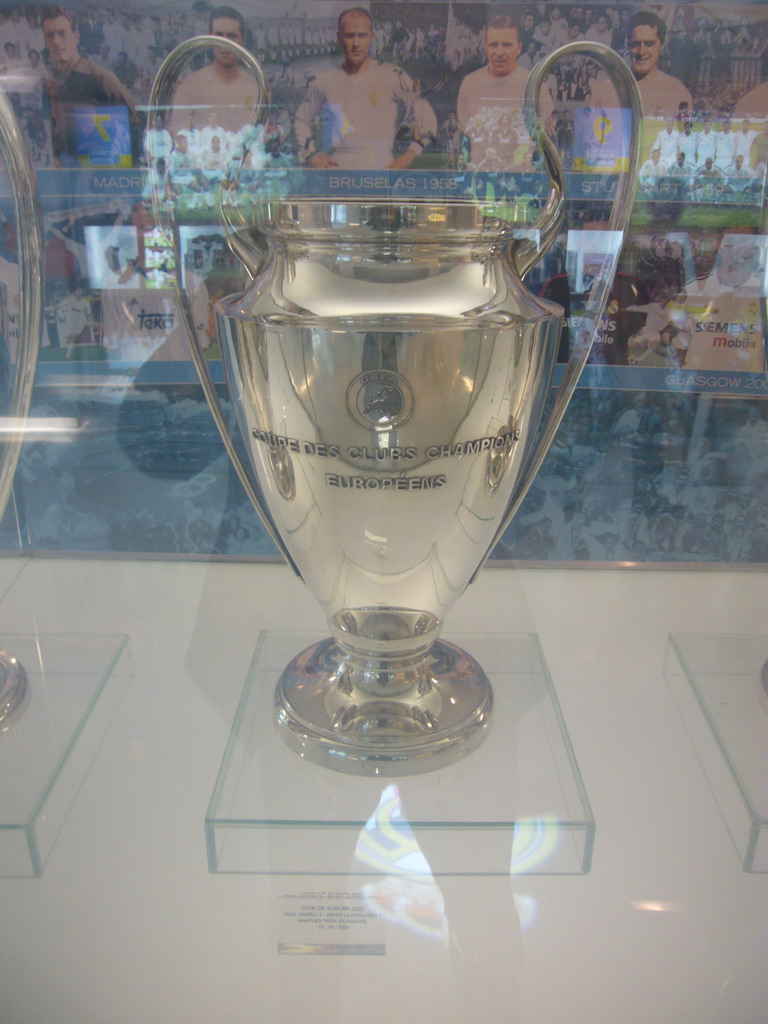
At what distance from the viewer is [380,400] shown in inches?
20.8

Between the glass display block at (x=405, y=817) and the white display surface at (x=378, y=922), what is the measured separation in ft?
0.04

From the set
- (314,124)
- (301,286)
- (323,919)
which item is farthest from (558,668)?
(314,124)

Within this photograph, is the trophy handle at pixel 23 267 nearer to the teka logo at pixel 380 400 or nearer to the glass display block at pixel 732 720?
the teka logo at pixel 380 400

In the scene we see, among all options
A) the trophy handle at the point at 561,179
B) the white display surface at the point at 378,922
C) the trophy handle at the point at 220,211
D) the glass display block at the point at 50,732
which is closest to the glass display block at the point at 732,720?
the white display surface at the point at 378,922

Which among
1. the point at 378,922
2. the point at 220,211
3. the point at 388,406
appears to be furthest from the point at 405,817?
the point at 220,211

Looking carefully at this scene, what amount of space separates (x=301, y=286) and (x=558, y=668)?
0.47 meters

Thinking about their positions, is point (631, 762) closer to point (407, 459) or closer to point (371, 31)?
point (407, 459)

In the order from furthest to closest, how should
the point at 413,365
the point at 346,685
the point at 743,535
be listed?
the point at 743,535 < the point at 346,685 < the point at 413,365

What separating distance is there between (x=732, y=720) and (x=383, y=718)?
306 mm

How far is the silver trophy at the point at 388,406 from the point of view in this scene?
0.52 metres

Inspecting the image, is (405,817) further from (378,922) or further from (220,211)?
(220,211)

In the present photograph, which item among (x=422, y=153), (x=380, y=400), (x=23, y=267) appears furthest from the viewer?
(x=422, y=153)

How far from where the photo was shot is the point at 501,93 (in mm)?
817

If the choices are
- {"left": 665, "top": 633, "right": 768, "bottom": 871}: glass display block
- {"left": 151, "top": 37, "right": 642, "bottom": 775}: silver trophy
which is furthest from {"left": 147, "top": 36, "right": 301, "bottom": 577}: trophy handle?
{"left": 665, "top": 633, "right": 768, "bottom": 871}: glass display block
